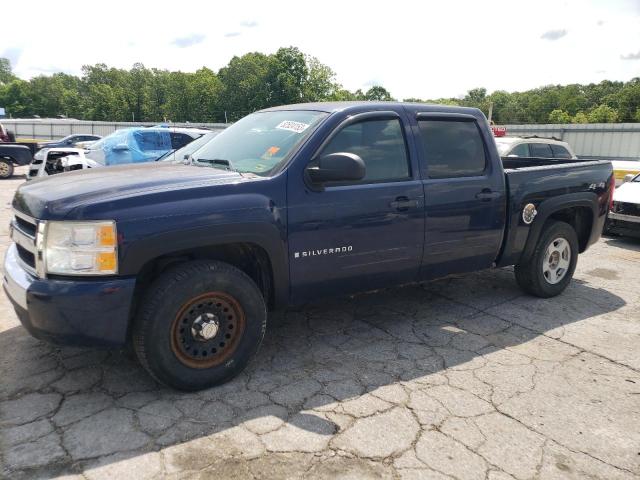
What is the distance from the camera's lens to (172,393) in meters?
3.26

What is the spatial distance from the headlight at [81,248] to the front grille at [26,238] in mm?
171

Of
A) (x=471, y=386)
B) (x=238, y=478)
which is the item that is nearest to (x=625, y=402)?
(x=471, y=386)

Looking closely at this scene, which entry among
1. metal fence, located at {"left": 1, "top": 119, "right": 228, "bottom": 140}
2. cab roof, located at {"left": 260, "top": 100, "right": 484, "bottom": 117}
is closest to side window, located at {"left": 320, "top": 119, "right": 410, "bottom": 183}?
cab roof, located at {"left": 260, "top": 100, "right": 484, "bottom": 117}

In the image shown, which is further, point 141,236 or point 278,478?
point 141,236

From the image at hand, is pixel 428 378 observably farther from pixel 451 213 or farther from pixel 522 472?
pixel 451 213

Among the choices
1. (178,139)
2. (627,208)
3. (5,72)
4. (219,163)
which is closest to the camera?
(219,163)

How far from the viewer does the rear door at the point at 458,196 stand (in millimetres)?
4148

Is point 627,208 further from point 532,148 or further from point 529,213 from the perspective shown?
point 529,213

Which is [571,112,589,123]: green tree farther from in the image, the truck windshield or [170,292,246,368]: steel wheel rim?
[170,292,246,368]: steel wheel rim

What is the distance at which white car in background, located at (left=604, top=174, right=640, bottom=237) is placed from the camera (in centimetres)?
830

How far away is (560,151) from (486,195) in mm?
7174

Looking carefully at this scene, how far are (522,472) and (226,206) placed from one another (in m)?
2.22

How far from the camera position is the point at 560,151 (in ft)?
34.6

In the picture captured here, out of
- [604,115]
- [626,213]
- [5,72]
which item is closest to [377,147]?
[626,213]
